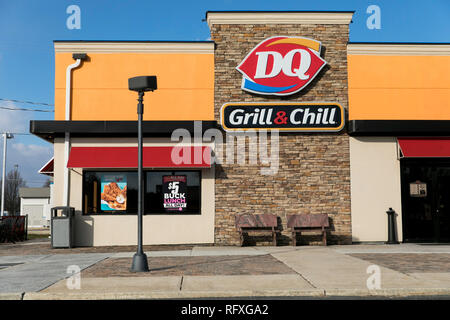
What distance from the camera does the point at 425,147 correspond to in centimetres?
1479

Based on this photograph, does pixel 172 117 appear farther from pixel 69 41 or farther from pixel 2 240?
pixel 2 240

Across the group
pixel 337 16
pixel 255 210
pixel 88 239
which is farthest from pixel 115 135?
pixel 337 16

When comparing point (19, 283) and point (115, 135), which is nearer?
point (19, 283)

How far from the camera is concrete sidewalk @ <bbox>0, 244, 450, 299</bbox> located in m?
7.18

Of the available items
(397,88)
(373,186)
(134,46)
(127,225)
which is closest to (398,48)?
(397,88)

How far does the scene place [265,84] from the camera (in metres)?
15.1

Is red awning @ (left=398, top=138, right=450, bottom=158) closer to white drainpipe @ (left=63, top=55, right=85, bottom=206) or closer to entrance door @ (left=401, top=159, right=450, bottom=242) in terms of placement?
entrance door @ (left=401, top=159, right=450, bottom=242)

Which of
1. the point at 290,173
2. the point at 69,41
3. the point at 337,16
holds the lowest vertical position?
the point at 290,173

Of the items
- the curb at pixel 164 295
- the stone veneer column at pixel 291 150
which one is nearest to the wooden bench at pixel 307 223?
the stone veneer column at pixel 291 150

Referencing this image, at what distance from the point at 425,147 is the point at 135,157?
31.7ft

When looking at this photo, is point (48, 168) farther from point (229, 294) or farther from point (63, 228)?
point (229, 294)

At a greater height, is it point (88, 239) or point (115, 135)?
point (115, 135)

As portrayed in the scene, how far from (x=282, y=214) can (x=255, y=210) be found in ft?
3.01
